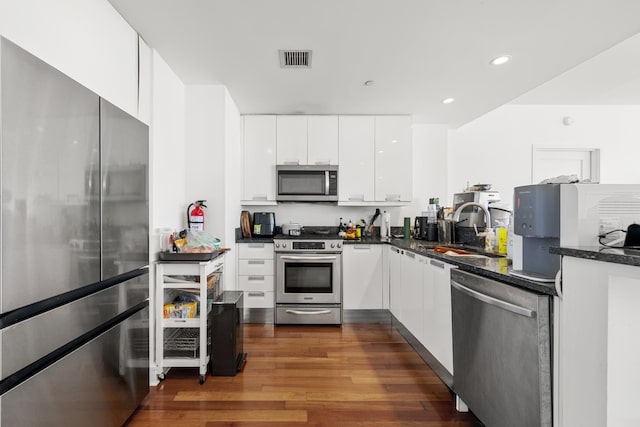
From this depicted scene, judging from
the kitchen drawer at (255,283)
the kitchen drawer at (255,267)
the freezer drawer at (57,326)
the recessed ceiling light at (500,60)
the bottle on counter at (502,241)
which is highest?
the recessed ceiling light at (500,60)

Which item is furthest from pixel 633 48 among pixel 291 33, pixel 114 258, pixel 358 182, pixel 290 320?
pixel 114 258

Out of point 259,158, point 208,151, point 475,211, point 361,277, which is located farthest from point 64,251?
point 475,211

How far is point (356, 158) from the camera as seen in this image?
12.1 feet

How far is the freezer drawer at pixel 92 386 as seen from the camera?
106 cm

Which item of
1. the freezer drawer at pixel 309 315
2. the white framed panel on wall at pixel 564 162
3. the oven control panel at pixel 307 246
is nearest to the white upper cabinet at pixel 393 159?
the oven control panel at pixel 307 246

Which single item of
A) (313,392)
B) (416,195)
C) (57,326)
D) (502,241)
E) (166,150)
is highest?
(166,150)

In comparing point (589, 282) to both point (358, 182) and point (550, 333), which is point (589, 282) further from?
point (358, 182)

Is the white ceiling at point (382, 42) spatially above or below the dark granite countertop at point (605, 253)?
above

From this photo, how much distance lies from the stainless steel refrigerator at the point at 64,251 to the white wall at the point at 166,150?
0.45 metres

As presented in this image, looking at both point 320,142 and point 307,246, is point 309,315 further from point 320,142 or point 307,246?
point 320,142

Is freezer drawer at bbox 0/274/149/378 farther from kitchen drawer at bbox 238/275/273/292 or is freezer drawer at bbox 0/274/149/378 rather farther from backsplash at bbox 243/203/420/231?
backsplash at bbox 243/203/420/231

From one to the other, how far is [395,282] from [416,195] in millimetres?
1434

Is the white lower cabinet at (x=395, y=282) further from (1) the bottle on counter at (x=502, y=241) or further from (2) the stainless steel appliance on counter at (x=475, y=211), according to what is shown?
(1) the bottle on counter at (x=502, y=241)

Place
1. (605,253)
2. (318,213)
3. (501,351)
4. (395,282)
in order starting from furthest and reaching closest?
(318,213) < (395,282) < (501,351) < (605,253)
